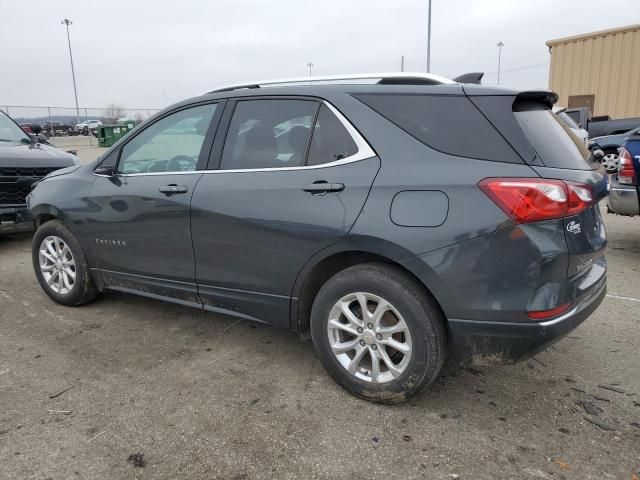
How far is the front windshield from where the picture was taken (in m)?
6.84

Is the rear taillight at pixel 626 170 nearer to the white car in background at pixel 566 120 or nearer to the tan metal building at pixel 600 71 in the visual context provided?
the white car in background at pixel 566 120

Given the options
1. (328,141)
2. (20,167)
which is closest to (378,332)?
(328,141)

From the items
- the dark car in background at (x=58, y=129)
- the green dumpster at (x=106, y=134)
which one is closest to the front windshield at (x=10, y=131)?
the green dumpster at (x=106, y=134)

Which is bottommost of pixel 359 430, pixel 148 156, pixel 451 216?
pixel 359 430

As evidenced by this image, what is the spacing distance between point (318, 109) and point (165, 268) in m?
1.55

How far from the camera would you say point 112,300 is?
4418 millimetres

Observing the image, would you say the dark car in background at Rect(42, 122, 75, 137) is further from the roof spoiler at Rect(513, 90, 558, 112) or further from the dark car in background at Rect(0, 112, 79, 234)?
the roof spoiler at Rect(513, 90, 558, 112)

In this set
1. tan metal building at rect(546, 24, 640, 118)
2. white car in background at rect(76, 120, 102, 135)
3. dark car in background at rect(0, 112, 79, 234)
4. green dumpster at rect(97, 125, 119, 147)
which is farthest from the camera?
white car in background at rect(76, 120, 102, 135)

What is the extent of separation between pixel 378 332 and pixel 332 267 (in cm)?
47

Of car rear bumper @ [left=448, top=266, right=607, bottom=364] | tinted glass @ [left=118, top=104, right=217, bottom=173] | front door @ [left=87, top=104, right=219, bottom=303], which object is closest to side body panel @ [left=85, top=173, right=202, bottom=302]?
front door @ [left=87, top=104, right=219, bottom=303]

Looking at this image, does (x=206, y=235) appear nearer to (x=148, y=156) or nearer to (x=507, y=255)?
(x=148, y=156)

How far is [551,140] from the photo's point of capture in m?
2.54

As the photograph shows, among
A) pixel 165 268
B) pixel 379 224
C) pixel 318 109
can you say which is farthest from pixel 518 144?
pixel 165 268

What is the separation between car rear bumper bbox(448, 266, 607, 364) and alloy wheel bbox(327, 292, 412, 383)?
265 mm
